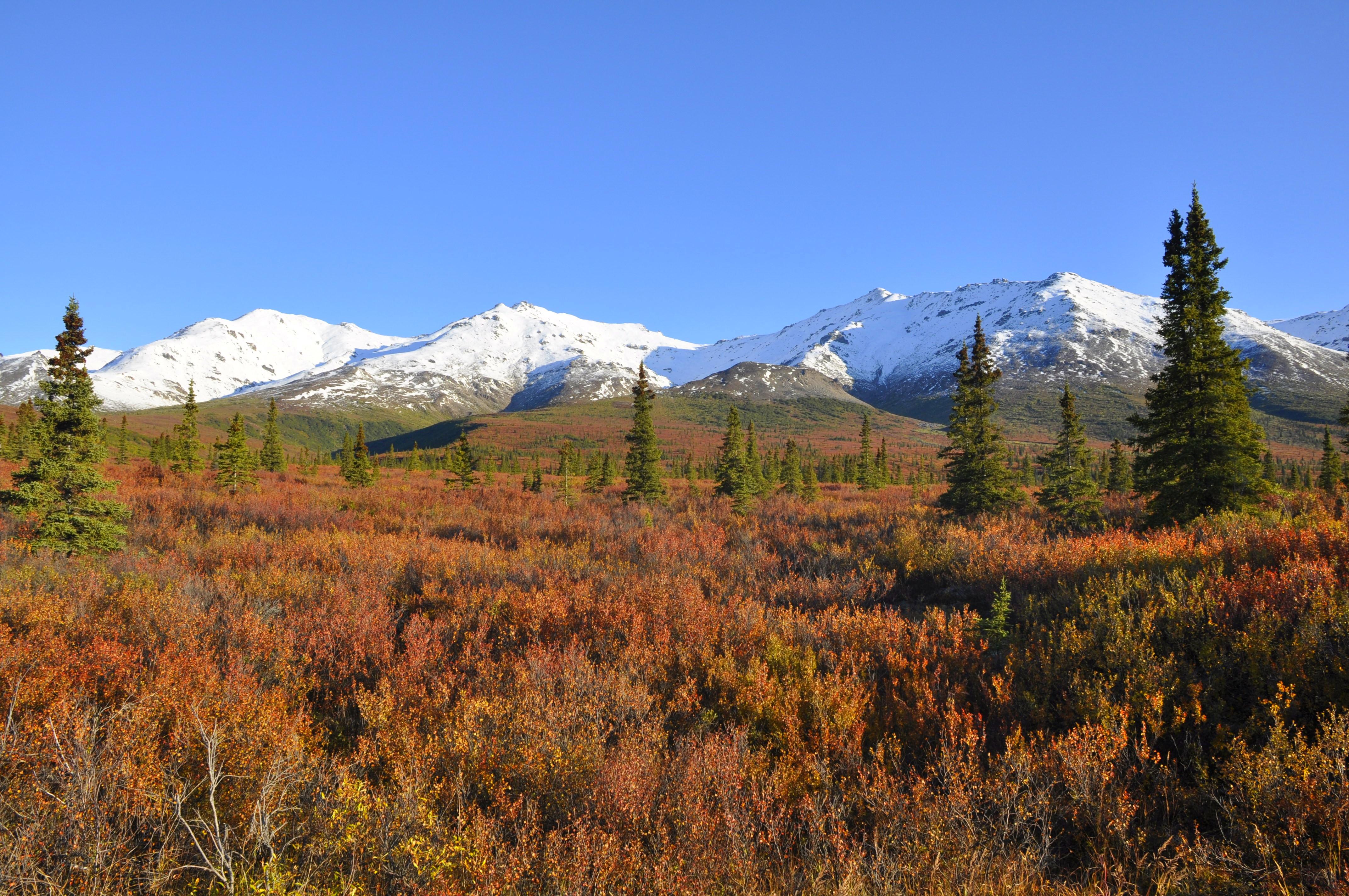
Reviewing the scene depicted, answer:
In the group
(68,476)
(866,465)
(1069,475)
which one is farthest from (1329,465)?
(68,476)

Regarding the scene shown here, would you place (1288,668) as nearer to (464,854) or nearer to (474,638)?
(464,854)

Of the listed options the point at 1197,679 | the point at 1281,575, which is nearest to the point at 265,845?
the point at 1197,679

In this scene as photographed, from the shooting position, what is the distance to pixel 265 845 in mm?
3166

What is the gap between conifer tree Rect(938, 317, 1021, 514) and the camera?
65.6 feet

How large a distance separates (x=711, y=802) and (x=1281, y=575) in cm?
567

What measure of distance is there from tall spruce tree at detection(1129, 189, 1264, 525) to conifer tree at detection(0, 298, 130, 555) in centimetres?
2245

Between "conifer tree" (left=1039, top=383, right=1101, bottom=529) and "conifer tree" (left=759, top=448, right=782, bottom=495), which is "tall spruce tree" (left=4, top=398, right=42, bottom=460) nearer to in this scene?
"conifer tree" (left=1039, top=383, right=1101, bottom=529)

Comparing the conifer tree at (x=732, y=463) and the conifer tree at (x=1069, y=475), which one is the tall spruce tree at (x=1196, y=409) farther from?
the conifer tree at (x=732, y=463)

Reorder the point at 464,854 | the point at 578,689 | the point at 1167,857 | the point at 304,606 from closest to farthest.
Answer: the point at 464,854, the point at 1167,857, the point at 578,689, the point at 304,606

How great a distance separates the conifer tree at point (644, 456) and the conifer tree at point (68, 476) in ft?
63.9

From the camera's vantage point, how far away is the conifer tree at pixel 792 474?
4431 cm

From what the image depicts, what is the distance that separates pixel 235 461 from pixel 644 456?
22.4 meters

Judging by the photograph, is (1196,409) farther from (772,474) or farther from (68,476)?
(772,474)

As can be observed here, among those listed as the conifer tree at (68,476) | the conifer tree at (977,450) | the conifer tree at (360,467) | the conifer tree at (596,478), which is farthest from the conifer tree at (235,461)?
the conifer tree at (977,450)
